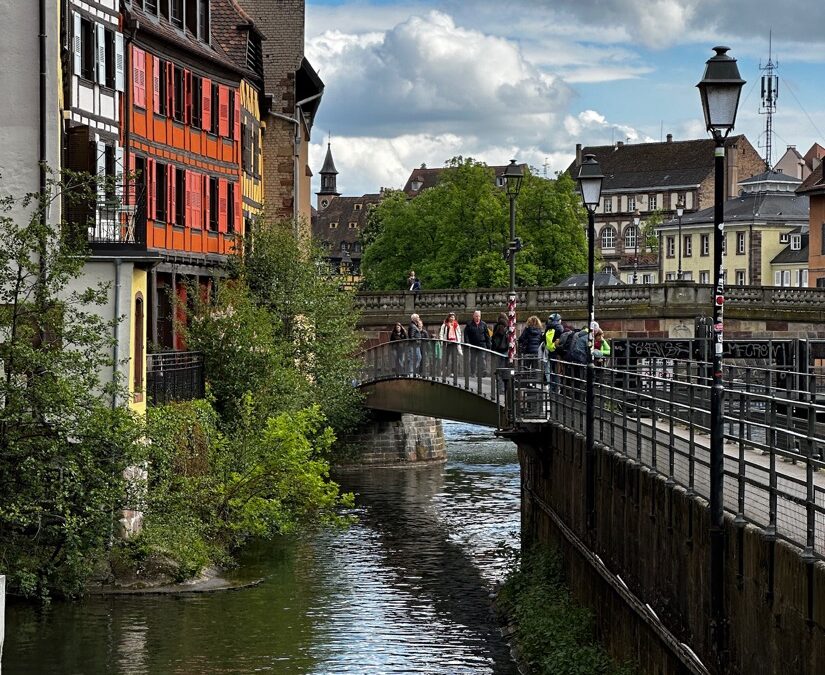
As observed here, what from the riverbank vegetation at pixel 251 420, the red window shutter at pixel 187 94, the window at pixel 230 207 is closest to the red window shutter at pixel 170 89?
the red window shutter at pixel 187 94

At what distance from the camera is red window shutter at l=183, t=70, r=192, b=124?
1709 inches

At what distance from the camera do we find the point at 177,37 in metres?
42.5

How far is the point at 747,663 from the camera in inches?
550

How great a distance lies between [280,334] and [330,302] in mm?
1922

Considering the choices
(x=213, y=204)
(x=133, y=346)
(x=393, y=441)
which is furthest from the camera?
(x=393, y=441)

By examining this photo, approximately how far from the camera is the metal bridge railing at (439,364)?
122 ft

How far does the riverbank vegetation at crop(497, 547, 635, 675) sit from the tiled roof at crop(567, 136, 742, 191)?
5052 inches

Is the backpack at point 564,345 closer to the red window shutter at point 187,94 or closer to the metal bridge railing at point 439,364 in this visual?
the metal bridge railing at point 439,364

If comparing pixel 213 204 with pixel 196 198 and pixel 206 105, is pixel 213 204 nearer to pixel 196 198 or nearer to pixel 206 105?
pixel 196 198

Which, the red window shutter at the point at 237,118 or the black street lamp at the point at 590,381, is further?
the red window shutter at the point at 237,118

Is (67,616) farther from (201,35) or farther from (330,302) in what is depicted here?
(201,35)

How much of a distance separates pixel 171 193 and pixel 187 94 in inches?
119

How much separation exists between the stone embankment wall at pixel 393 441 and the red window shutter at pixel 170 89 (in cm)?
1210

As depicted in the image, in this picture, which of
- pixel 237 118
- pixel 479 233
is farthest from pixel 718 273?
pixel 479 233
